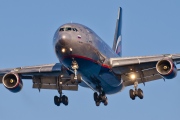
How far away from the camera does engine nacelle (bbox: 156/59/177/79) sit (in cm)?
4775

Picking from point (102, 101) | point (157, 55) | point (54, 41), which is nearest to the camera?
point (54, 41)

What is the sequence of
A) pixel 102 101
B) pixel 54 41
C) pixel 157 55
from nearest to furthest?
pixel 54 41
pixel 157 55
pixel 102 101

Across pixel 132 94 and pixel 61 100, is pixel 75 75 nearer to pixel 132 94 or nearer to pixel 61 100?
pixel 132 94

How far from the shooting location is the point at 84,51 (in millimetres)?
46750

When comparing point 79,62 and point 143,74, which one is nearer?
point 79,62

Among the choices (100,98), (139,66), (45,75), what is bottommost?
(100,98)

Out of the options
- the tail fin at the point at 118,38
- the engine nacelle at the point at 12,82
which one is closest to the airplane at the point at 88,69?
the engine nacelle at the point at 12,82

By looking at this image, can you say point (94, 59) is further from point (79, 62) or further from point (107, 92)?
point (107, 92)

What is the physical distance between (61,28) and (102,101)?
10.0 metres

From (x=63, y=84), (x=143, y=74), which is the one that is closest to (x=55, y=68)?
(x=63, y=84)

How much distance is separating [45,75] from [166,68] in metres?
11.6

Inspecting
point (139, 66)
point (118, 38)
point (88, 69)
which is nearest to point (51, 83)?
point (88, 69)

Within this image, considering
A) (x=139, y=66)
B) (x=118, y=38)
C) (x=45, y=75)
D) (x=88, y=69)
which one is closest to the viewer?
(x=88, y=69)

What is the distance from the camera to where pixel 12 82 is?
51875 mm
